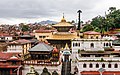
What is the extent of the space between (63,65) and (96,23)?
45.3 meters

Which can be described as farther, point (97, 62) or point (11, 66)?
point (97, 62)

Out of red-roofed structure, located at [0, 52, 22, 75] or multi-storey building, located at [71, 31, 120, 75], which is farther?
multi-storey building, located at [71, 31, 120, 75]

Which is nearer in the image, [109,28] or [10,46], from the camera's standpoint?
[10,46]

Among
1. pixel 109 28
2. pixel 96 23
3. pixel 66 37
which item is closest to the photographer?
pixel 66 37

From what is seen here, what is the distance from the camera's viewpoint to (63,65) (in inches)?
1314

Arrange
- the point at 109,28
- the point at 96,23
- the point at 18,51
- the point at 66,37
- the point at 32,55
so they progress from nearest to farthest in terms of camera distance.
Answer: the point at 32,55
the point at 18,51
the point at 66,37
the point at 109,28
the point at 96,23

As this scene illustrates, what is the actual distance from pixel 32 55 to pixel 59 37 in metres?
9.74

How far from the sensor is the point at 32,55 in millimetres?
32688

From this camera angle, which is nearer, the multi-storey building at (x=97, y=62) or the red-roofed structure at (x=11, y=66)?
the red-roofed structure at (x=11, y=66)

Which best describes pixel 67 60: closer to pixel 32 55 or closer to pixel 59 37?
pixel 32 55

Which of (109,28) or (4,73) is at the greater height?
(109,28)

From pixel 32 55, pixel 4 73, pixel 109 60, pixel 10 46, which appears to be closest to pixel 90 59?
pixel 109 60

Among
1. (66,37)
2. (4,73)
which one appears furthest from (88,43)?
(4,73)

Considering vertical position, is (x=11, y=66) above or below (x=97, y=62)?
below
